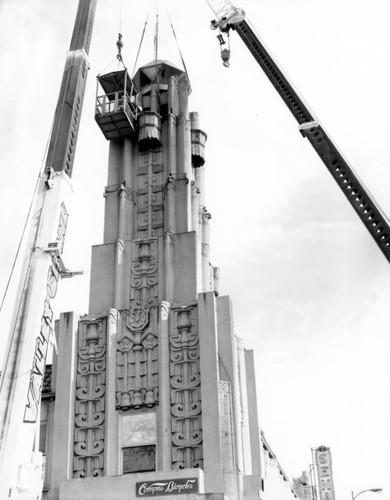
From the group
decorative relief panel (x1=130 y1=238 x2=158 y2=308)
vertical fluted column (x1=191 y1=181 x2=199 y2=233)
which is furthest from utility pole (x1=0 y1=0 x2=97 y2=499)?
vertical fluted column (x1=191 y1=181 x2=199 y2=233)

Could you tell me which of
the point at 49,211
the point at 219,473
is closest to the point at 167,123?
the point at 219,473

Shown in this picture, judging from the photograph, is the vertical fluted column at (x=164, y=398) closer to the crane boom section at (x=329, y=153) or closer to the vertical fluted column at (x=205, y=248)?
the vertical fluted column at (x=205, y=248)

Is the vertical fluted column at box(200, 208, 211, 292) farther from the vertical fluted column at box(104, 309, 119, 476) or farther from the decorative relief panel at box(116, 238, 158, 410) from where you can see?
the vertical fluted column at box(104, 309, 119, 476)

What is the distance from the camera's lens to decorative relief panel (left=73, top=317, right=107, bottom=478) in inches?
1413

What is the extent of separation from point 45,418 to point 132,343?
233 inches

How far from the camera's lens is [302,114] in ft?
111

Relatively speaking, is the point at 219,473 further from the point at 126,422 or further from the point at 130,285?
the point at 130,285

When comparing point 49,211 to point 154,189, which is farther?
point 154,189

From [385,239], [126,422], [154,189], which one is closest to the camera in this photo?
[385,239]

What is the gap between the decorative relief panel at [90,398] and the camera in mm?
35894

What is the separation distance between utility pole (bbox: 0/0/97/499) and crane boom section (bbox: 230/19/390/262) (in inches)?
462

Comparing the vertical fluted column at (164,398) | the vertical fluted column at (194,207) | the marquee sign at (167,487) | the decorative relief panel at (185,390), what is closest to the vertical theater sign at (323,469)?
the vertical fluted column at (194,207)

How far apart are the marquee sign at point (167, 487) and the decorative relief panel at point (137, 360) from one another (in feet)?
15.2

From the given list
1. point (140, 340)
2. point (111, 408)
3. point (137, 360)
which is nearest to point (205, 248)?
point (140, 340)
